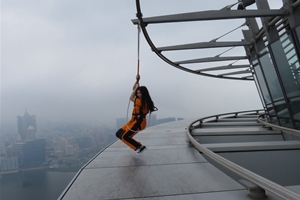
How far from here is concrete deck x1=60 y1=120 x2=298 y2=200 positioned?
3363 millimetres

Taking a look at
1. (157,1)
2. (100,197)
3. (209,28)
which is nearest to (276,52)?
(209,28)

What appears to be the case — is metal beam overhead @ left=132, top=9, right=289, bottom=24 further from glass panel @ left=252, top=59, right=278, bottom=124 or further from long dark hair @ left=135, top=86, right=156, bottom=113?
glass panel @ left=252, top=59, right=278, bottom=124

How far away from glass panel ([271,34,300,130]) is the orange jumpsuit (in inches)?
236

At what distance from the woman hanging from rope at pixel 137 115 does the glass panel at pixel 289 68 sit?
19.0 ft

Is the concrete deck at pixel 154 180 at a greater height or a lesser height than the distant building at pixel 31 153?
lesser

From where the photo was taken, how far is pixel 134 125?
597cm

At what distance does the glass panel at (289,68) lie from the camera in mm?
8719

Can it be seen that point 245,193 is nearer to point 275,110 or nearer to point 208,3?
point 208,3

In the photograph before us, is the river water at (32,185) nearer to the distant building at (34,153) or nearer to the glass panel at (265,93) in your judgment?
the distant building at (34,153)

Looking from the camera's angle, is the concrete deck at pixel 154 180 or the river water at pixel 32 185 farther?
the river water at pixel 32 185

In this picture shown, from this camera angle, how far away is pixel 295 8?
309 inches

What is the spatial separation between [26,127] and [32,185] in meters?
9.27

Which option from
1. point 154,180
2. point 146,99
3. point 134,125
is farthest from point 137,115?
point 154,180

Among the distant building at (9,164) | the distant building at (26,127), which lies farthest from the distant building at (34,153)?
the distant building at (26,127)
